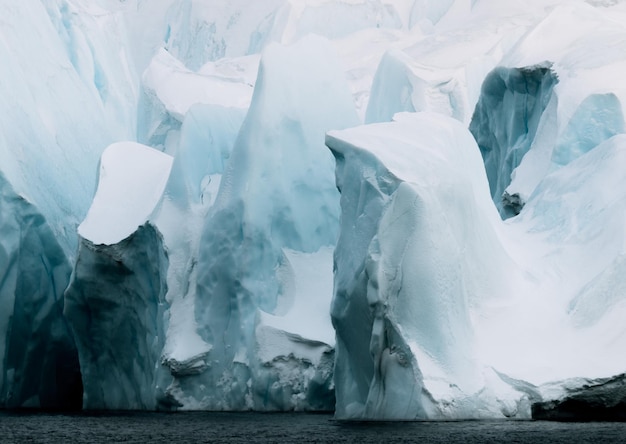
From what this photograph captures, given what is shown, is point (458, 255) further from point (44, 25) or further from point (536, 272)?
point (44, 25)

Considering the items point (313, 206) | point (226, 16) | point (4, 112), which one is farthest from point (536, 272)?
point (226, 16)

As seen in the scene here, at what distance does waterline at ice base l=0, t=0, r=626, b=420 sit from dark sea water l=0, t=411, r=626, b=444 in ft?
2.57

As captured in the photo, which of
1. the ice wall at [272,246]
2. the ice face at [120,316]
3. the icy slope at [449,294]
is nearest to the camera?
the icy slope at [449,294]

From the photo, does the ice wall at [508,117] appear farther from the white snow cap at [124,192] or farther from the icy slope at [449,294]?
the white snow cap at [124,192]

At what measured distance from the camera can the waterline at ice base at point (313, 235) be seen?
14.5 meters

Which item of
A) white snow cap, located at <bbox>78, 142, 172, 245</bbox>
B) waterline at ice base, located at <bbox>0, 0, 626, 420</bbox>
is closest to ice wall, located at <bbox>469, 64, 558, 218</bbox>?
waterline at ice base, located at <bbox>0, 0, 626, 420</bbox>

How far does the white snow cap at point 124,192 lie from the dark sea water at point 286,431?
470 centimetres

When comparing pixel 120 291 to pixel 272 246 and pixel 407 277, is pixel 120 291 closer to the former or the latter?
pixel 272 246

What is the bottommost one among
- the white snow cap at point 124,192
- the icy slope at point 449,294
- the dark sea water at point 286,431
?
the dark sea water at point 286,431

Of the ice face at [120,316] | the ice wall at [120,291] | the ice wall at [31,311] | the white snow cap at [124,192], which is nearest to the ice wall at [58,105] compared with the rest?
the ice wall at [31,311]

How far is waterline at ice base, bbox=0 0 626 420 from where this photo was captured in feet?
47.7

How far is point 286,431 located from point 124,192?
9.36 meters

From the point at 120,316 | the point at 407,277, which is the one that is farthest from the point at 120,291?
the point at 407,277

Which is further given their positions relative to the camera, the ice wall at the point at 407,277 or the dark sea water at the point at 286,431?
the ice wall at the point at 407,277
